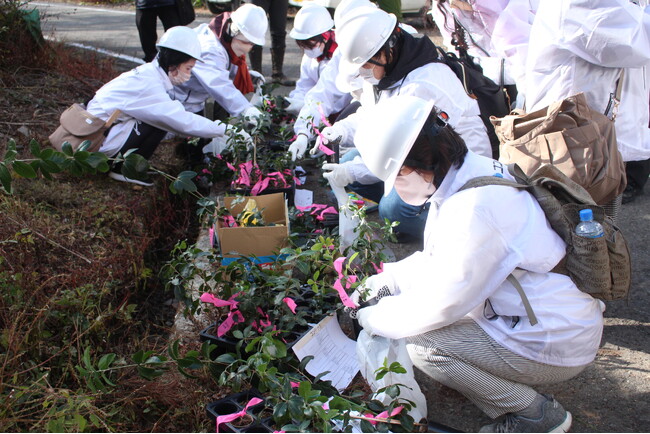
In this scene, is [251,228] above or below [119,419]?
above

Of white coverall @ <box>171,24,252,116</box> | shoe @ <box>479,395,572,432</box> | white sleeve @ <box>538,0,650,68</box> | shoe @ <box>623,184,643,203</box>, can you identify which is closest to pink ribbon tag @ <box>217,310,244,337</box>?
shoe @ <box>479,395,572,432</box>

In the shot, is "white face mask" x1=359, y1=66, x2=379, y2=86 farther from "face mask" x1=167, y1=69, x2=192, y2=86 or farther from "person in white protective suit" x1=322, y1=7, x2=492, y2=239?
"face mask" x1=167, y1=69, x2=192, y2=86

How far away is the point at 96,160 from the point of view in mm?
2156

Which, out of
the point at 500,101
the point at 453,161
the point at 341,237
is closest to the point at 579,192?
the point at 453,161

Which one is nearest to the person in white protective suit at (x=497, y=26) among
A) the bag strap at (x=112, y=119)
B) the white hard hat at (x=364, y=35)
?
the white hard hat at (x=364, y=35)

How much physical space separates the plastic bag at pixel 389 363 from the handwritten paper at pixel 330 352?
0.22 m

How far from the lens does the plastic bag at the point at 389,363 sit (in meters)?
2.00

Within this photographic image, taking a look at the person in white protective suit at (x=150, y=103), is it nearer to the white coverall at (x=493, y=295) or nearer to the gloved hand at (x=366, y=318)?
the gloved hand at (x=366, y=318)

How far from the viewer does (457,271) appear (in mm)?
1751

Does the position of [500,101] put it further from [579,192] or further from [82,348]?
[82,348]

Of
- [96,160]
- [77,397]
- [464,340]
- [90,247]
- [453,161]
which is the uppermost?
[453,161]

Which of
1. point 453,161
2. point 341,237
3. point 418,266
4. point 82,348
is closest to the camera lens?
point 453,161

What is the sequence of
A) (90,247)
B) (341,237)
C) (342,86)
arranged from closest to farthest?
(341,237) → (90,247) → (342,86)

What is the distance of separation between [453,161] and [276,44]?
14.1ft
